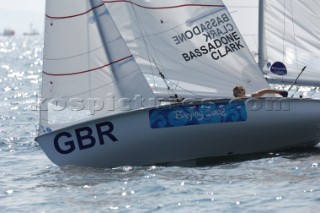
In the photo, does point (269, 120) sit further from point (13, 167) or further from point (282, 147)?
point (13, 167)

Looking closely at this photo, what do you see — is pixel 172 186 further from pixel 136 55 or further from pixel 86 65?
pixel 136 55

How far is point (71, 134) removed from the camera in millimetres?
12742

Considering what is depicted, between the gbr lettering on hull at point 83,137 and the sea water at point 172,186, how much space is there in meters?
0.32

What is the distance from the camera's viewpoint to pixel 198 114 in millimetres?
12805

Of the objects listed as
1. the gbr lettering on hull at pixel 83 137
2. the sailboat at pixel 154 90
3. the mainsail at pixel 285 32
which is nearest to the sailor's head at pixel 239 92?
the sailboat at pixel 154 90

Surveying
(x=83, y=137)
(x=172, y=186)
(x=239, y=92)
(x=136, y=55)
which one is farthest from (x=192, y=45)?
(x=172, y=186)

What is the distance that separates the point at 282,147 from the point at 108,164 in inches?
103

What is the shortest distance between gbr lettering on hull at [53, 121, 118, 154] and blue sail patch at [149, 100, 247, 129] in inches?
24.3

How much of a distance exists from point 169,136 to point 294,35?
321 centimetres

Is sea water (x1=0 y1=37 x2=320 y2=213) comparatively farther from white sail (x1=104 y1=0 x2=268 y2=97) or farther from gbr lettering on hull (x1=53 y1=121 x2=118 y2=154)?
white sail (x1=104 y1=0 x2=268 y2=97)

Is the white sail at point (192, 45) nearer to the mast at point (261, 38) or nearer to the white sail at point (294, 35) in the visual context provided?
the mast at point (261, 38)

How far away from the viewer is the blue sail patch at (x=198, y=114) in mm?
12719

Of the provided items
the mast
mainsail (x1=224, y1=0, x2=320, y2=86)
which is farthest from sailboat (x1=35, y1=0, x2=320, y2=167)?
mainsail (x1=224, y1=0, x2=320, y2=86)

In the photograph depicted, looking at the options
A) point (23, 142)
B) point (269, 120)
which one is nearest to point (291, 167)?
point (269, 120)
